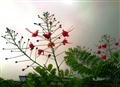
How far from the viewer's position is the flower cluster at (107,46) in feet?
6.35

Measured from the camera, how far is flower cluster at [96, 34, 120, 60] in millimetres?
1936

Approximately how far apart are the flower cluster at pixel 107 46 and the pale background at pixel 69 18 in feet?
0.12

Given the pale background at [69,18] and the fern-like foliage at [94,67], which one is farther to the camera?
the pale background at [69,18]

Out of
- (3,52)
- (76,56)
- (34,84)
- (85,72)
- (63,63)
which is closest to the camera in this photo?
(34,84)

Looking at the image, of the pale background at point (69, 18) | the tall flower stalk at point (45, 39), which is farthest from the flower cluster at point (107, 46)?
the tall flower stalk at point (45, 39)

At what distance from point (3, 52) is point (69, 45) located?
47 cm

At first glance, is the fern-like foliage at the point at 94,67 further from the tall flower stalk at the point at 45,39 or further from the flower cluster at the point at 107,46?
the flower cluster at the point at 107,46

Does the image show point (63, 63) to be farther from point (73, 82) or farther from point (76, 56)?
point (73, 82)

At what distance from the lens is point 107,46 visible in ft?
6.45

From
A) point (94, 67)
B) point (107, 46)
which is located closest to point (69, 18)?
point (107, 46)

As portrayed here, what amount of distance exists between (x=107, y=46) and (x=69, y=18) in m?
0.33

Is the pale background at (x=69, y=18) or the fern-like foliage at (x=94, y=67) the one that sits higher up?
the pale background at (x=69, y=18)

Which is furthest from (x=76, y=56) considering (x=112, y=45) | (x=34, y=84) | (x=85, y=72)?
(x=34, y=84)

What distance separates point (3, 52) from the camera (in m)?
→ 2.01
